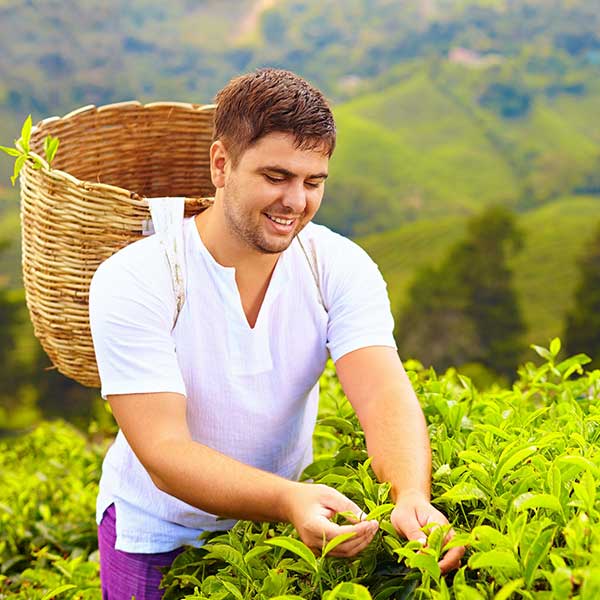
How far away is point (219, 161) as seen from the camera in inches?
73.0

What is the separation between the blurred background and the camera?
30.6 metres

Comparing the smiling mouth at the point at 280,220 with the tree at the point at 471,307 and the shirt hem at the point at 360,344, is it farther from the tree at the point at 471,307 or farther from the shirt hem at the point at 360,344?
the tree at the point at 471,307

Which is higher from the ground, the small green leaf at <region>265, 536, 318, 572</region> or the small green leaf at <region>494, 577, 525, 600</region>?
the small green leaf at <region>494, 577, 525, 600</region>

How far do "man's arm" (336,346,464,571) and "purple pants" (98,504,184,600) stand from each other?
1.68 ft

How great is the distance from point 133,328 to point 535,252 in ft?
95.1

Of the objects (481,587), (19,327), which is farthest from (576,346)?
(481,587)

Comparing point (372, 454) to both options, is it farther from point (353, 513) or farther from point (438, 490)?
point (353, 513)

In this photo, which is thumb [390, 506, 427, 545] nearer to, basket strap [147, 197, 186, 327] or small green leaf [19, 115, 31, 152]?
basket strap [147, 197, 186, 327]

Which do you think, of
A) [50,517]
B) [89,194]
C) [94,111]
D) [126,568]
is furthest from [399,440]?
[50,517]

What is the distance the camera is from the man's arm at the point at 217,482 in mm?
1395

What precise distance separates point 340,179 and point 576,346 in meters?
15.9

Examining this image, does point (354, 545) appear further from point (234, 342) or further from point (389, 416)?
point (234, 342)

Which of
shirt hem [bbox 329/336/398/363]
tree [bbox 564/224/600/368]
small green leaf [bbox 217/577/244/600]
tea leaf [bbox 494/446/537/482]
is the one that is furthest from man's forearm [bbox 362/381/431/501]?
tree [bbox 564/224/600/368]

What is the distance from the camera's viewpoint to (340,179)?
35.2 metres
